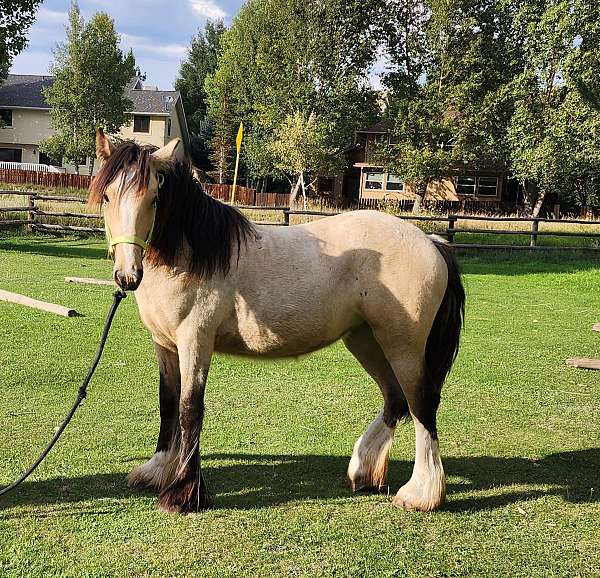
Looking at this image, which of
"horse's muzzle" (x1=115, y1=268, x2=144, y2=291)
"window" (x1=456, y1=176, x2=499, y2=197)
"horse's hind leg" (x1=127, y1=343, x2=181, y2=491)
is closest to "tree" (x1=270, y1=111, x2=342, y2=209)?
"window" (x1=456, y1=176, x2=499, y2=197)

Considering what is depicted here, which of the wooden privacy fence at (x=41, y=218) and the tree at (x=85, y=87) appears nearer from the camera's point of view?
the wooden privacy fence at (x=41, y=218)

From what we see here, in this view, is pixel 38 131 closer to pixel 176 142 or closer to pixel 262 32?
pixel 262 32

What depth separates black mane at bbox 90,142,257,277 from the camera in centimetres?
338

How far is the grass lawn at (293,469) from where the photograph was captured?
311 cm

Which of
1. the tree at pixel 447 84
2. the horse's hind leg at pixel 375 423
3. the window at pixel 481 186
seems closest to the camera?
the horse's hind leg at pixel 375 423

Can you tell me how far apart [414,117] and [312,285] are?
32765 millimetres

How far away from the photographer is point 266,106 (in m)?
38.9

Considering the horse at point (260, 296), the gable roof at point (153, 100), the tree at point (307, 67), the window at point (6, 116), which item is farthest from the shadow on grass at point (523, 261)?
the window at point (6, 116)

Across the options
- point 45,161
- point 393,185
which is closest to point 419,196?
point 393,185

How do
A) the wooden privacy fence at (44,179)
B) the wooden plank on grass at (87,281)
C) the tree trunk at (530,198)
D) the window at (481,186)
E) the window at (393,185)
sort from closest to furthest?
the wooden plank on grass at (87,281)
the tree trunk at (530,198)
the wooden privacy fence at (44,179)
the window at (481,186)
the window at (393,185)

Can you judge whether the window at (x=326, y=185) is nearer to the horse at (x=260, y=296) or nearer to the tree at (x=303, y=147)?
the tree at (x=303, y=147)

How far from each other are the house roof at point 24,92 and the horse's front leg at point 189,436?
1884 inches

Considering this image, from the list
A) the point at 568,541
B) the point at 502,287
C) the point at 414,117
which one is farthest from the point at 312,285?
the point at 414,117

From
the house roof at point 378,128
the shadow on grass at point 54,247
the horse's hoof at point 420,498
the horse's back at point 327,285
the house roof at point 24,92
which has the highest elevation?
the house roof at point 24,92
